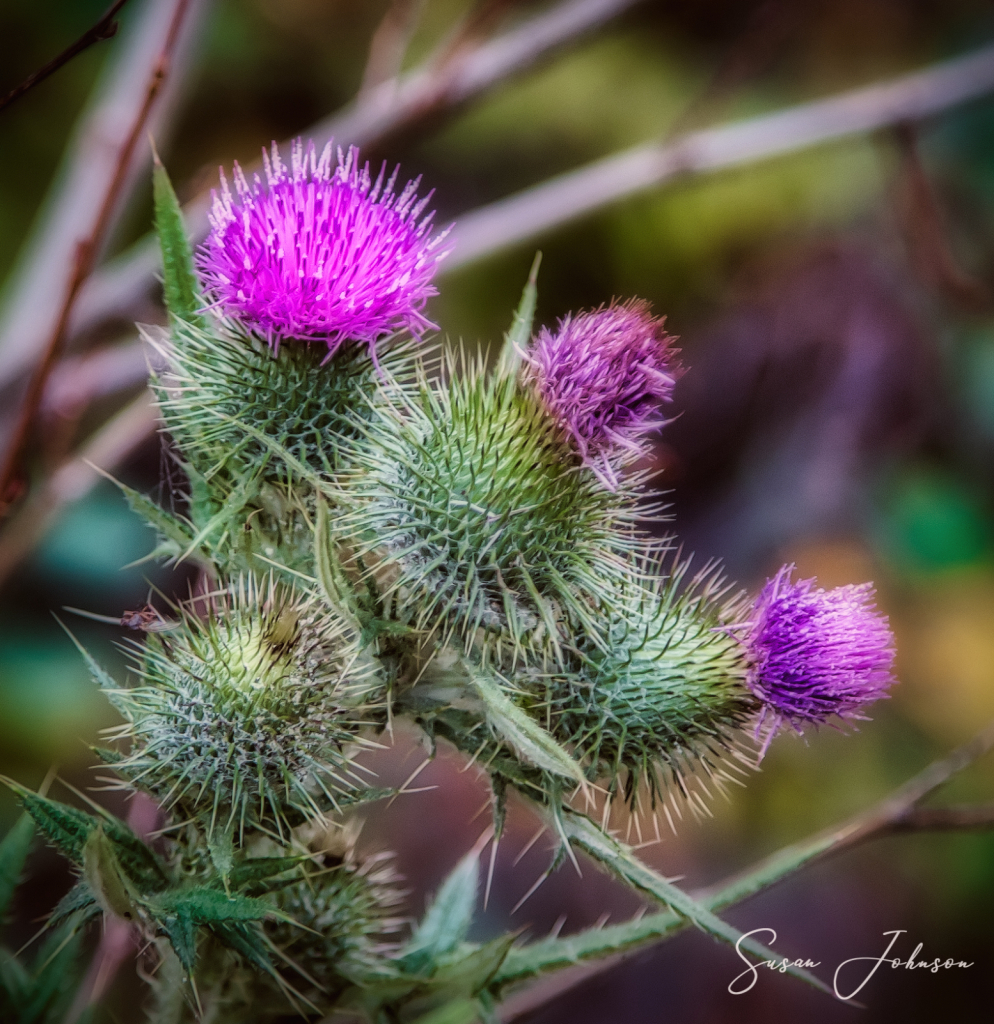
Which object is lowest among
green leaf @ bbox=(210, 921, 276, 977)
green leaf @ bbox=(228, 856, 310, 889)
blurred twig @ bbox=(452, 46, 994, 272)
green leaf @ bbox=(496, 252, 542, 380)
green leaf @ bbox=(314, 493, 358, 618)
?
green leaf @ bbox=(210, 921, 276, 977)

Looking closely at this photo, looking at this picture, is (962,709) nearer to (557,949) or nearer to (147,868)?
(557,949)

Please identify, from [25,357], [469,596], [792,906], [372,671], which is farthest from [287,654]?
[792,906]

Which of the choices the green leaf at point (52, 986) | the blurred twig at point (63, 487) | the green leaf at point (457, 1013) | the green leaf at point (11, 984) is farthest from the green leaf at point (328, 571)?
the blurred twig at point (63, 487)

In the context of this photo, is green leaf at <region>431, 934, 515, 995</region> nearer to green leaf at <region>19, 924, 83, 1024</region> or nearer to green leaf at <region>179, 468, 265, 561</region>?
green leaf at <region>19, 924, 83, 1024</region>

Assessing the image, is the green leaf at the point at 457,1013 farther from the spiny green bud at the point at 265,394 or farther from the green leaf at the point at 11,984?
the spiny green bud at the point at 265,394

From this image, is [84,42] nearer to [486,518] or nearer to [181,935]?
[486,518]

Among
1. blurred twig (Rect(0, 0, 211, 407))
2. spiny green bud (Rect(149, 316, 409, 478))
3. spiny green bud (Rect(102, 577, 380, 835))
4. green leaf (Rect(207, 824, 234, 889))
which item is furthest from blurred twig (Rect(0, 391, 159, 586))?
green leaf (Rect(207, 824, 234, 889))

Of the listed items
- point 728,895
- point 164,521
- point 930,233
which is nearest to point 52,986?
point 164,521
